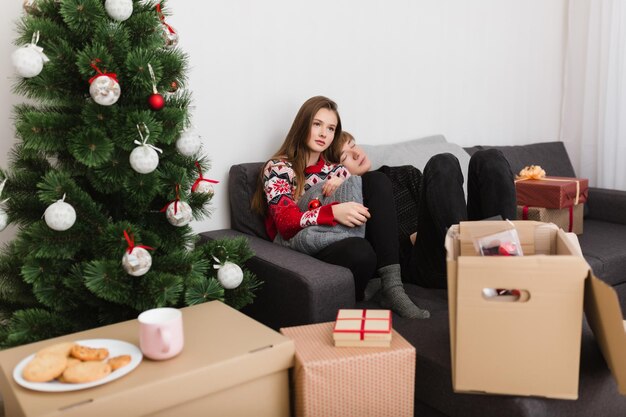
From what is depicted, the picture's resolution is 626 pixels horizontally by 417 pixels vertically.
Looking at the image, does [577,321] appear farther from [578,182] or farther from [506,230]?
[578,182]

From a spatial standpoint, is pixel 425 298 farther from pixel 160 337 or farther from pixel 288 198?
pixel 160 337

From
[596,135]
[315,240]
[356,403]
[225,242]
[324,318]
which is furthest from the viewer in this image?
[596,135]

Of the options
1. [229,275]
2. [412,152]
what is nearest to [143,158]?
[229,275]

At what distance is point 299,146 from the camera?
230 cm

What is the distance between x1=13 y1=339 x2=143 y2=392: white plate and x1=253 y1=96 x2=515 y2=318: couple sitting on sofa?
0.80 metres

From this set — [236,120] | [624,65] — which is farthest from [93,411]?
[624,65]

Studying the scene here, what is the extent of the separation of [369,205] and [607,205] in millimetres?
1560

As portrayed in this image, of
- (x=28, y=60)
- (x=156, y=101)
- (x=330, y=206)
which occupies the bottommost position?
(x=330, y=206)

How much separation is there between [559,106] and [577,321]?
2.76 m

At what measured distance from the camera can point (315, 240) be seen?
1996 millimetres

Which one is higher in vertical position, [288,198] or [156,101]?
[156,101]

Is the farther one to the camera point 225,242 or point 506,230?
point 225,242

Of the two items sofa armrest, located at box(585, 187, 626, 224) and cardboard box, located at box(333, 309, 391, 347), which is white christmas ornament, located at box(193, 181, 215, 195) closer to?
cardboard box, located at box(333, 309, 391, 347)

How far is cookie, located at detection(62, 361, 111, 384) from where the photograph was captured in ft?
3.73
